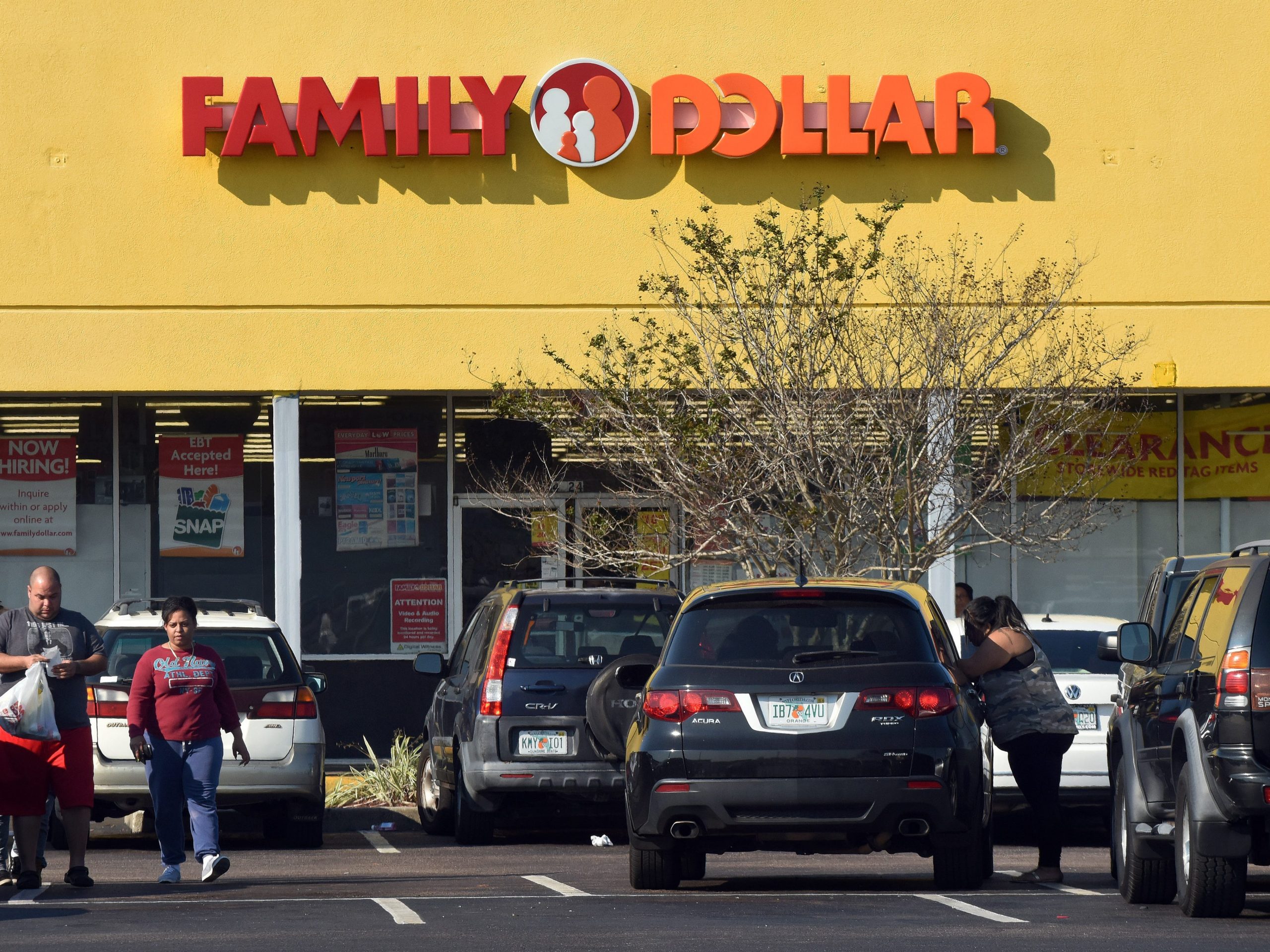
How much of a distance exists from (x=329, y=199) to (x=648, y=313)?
3.23 metres

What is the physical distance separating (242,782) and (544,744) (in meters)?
2.10

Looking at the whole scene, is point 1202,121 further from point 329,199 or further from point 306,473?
point 306,473

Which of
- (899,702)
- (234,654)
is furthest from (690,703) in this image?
(234,654)

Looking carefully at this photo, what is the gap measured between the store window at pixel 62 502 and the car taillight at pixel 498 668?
783 centimetres

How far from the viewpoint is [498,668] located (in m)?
12.6

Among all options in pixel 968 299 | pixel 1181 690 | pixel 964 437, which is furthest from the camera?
pixel 968 299

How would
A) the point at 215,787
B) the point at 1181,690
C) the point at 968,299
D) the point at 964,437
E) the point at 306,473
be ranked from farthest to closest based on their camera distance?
the point at 306,473 < the point at 968,299 < the point at 964,437 < the point at 215,787 < the point at 1181,690

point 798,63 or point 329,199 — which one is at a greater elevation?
point 798,63

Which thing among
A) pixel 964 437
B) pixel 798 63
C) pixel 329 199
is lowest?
pixel 964 437

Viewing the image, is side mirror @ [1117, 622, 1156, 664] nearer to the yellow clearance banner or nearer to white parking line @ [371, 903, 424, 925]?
white parking line @ [371, 903, 424, 925]

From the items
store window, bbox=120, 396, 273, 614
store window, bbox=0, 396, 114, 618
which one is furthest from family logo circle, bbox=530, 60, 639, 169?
store window, bbox=0, 396, 114, 618

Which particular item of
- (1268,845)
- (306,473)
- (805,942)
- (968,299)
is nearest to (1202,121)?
(968,299)

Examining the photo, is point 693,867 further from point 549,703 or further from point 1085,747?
point 1085,747

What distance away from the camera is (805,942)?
763 cm
